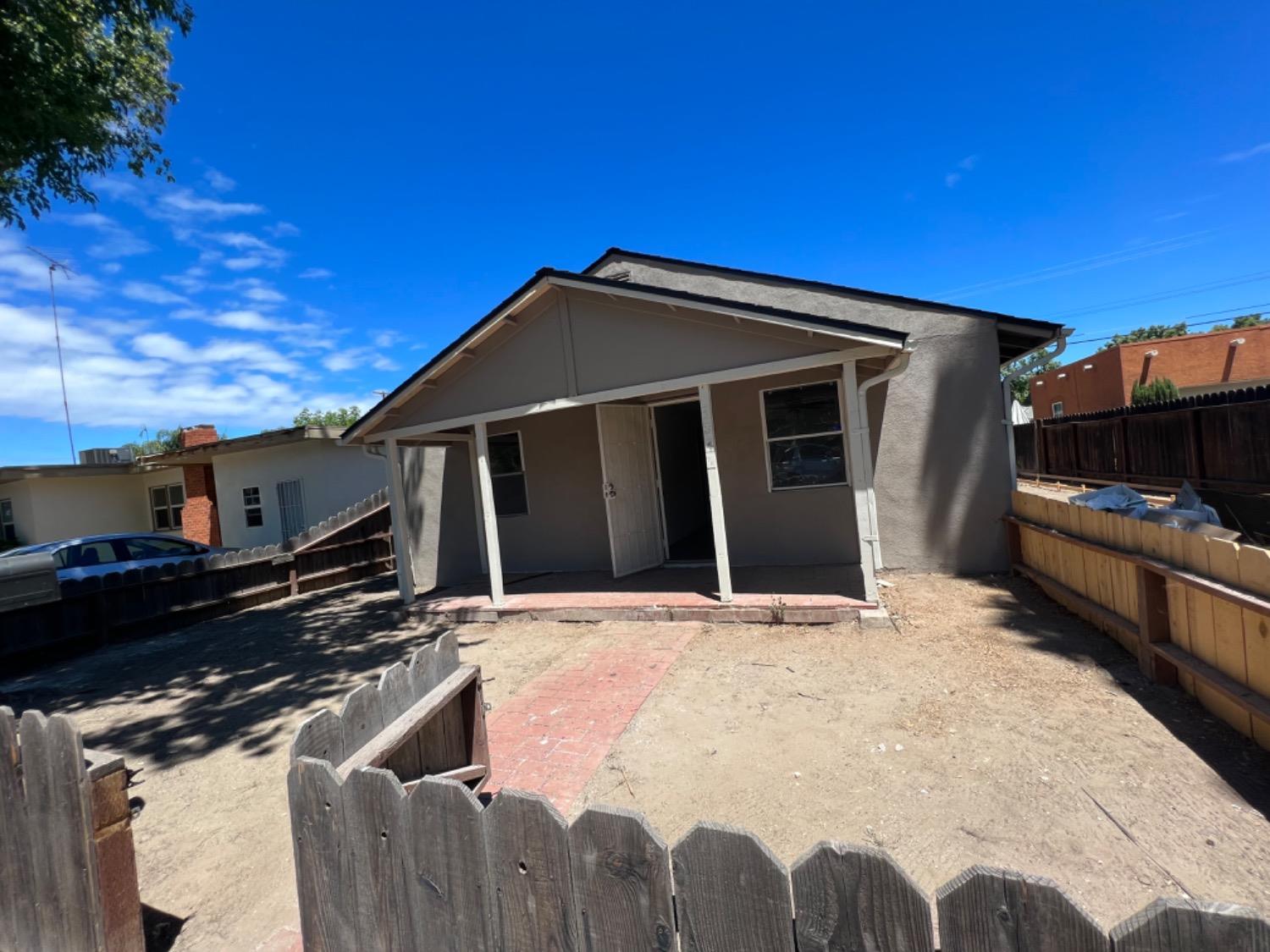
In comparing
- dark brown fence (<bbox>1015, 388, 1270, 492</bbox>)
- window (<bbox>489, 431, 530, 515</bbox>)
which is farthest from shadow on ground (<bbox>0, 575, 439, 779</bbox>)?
dark brown fence (<bbox>1015, 388, 1270, 492</bbox>)

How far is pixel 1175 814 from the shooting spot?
9.01 feet

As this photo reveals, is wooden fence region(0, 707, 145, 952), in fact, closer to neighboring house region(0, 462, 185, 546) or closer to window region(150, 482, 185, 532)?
neighboring house region(0, 462, 185, 546)

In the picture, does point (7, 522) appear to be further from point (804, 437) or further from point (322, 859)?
point (322, 859)

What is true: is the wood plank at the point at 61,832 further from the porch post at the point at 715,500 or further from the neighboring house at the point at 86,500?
the neighboring house at the point at 86,500

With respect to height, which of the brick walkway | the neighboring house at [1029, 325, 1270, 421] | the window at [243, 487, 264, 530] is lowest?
the brick walkway

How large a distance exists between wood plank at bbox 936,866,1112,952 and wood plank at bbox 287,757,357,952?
1.57m

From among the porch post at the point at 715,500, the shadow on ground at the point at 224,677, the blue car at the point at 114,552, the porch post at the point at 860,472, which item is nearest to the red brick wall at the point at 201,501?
the blue car at the point at 114,552

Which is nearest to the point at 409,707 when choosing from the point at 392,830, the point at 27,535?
the point at 392,830

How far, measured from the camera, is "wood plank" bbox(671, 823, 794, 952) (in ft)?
4.26

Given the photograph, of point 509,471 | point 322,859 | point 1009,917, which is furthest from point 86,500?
point 1009,917

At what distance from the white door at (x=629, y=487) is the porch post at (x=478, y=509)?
8.32 feet

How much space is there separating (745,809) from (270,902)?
7.36 ft

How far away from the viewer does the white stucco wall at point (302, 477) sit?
14383mm

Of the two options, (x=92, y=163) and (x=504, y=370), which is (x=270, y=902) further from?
(x=92, y=163)
